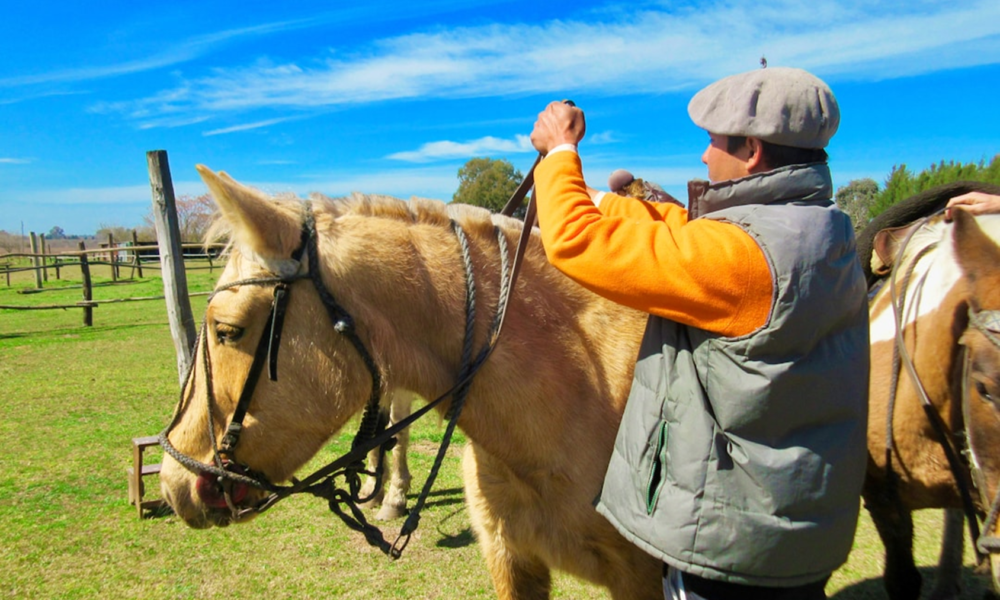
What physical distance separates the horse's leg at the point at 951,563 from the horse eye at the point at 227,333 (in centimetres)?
395

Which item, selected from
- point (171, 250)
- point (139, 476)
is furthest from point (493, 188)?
point (139, 476)

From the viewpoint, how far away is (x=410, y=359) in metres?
1.92

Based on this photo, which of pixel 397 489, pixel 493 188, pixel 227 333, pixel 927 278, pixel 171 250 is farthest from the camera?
pixel 493 188

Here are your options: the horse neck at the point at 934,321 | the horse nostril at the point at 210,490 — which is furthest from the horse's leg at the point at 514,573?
the horse neck at the point at 934,321

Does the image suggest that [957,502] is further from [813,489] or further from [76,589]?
[76,589]

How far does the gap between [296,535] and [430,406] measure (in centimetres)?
322

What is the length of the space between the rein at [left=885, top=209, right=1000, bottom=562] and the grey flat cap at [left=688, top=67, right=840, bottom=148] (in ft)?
2.93

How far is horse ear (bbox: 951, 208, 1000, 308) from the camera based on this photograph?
187 centimetres

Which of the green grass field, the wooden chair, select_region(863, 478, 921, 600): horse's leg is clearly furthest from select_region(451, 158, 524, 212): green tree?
select_region(863, 478, 921, 600): horse's leg

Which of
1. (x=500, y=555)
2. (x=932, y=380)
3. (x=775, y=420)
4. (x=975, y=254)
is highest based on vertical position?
(x=975, y=254)

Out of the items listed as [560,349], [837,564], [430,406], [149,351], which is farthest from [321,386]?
[149,351]

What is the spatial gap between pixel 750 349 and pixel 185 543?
4421mm

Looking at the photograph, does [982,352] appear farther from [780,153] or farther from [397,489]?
[397,489]

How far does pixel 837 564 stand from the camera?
5.33ft
